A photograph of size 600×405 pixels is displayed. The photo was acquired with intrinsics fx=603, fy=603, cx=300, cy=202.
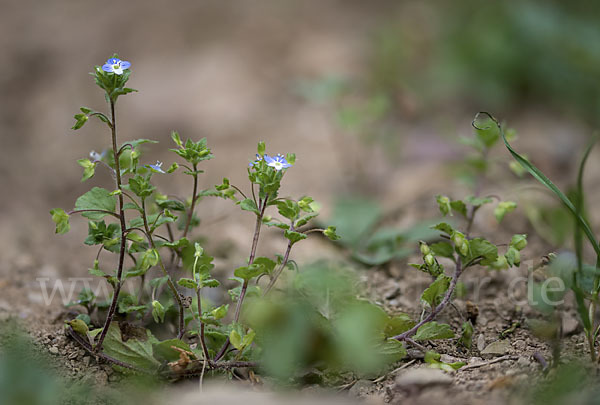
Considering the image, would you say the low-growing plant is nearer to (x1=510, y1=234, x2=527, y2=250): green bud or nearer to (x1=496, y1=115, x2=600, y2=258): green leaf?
(x1=496, y1=115, x2=600, y2=258): green leaf

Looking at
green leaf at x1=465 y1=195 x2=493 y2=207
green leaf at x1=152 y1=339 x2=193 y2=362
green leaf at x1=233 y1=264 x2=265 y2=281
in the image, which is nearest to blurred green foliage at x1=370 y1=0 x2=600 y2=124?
green leaf at x1=465 y1=195 x2=493 y2=207

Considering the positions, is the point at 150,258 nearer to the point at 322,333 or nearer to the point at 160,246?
the point at 160,246

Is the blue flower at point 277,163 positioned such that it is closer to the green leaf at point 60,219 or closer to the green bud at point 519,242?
the green leaf at point 60,219

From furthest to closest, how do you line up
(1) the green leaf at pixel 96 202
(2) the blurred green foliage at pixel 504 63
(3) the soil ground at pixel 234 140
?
(2) the blurred green foliage at pixel 504 63 → (3) the soil ground at pixel 234 140 → (1) the green leaf at pixel 96 202

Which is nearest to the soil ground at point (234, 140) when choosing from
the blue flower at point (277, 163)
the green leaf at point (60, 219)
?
the green leaf at point (60, 219)

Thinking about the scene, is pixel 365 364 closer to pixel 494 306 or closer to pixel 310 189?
pixel 494 306

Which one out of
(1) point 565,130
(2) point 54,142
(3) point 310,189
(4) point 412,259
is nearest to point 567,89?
(1) point 565,130
